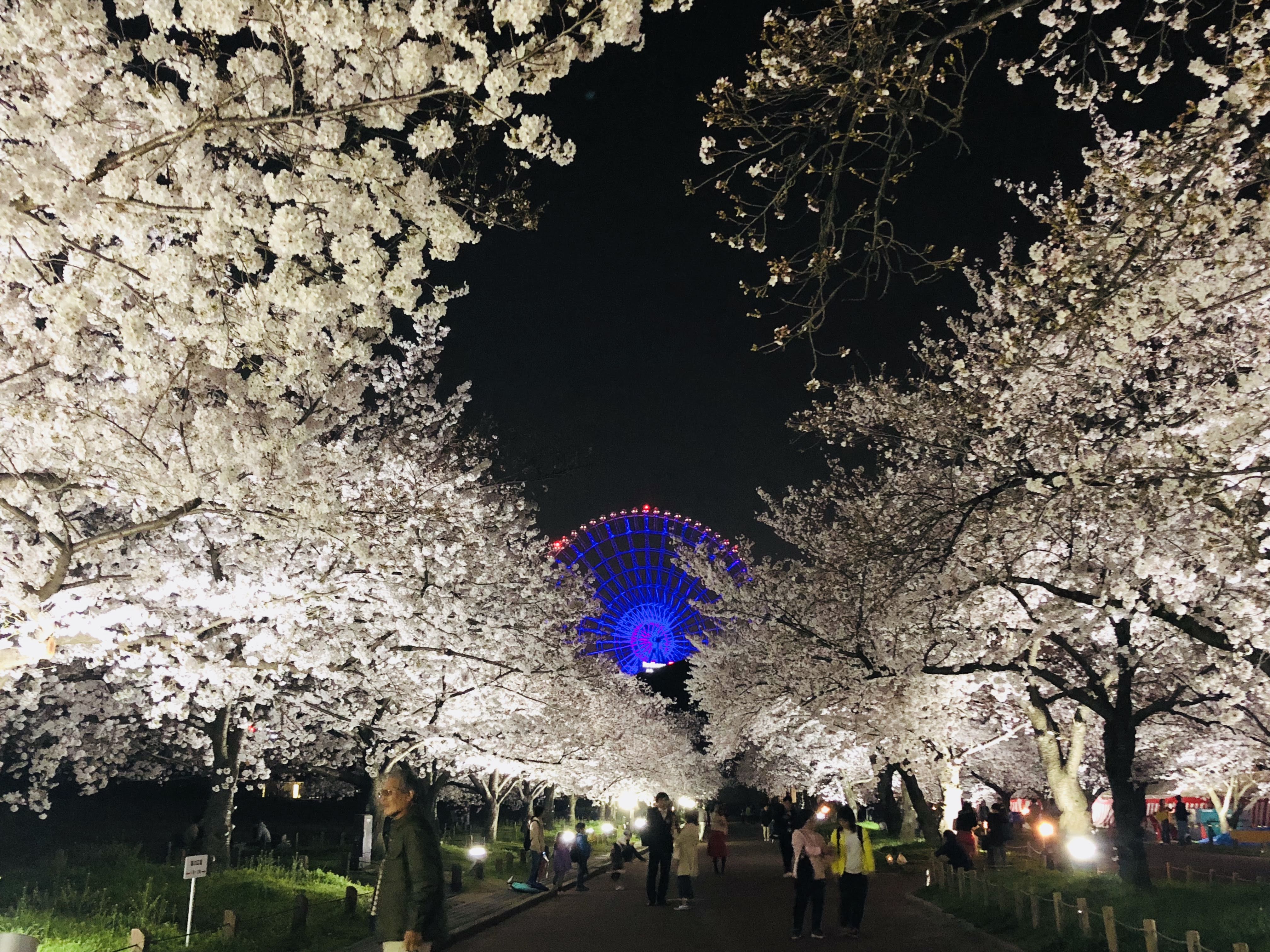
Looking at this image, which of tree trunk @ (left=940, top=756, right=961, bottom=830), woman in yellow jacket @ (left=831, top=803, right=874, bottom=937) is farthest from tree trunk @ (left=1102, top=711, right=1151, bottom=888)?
tree trunk @ (left=940, top=756, right=961, bottom=830)

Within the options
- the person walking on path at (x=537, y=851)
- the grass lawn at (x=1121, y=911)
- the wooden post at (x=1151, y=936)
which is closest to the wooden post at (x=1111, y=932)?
the grass lawn at (x=1121, y=911)

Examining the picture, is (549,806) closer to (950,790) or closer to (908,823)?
(950,790)

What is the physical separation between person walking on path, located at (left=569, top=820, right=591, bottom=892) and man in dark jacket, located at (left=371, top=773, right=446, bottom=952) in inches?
581

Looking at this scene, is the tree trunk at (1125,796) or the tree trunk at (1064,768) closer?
the tree trunk at (1125,796)

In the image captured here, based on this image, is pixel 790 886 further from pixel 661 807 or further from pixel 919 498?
pixel 919 498

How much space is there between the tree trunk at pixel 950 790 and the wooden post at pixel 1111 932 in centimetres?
A: 1581

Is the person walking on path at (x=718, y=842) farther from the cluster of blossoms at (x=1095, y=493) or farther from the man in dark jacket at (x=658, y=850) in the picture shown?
the man in dark jacket at (x=658, y=850)

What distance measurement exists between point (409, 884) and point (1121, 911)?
8675 millimetres

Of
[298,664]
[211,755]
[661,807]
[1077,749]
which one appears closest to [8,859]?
[211,755]

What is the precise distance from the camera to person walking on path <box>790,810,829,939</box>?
1173 cm

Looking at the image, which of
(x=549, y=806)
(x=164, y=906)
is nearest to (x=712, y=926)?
(x=164, y=906)

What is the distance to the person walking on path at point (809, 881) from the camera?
462 inches

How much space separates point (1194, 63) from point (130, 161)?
6.98 m

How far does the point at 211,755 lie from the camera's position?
17297 millimetres
